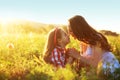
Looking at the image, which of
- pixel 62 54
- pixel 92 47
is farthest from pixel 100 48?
pixel 62 54

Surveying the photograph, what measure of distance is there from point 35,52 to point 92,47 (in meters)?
1.84

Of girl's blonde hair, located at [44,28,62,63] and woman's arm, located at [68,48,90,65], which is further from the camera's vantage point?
girl's blonde hair, located at [44,28,62,63]

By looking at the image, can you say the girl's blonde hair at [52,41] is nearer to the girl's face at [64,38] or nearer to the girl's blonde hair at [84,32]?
the girl's face at [64,38]

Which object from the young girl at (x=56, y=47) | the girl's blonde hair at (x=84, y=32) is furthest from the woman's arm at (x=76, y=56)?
the girl's blonde hair at (x=84, y=32)

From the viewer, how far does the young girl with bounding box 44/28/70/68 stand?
6.86 meters

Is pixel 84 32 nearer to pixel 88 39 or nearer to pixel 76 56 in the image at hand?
pixel 88 39

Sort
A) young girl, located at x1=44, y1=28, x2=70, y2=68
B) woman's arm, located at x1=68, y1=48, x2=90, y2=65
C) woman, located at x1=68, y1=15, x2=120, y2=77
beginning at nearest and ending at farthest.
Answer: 1. woman's arm, located at x1=68, y1=48, x2=90, y2=65
2. young girl, located at x1=44, y1=28, x2=70, y2=68
3. woman, located at x1=68, y1=15, x2=120, y2=77

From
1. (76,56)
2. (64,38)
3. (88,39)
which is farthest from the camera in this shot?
(88,39)

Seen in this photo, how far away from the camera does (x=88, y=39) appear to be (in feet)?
23.2

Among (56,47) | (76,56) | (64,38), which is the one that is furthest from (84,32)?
(76,56)

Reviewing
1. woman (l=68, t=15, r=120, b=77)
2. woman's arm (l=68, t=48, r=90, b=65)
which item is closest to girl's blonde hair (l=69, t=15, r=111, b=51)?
woman (l=68, t=15, r=120, b=77)

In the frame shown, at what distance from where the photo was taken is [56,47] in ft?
22.8

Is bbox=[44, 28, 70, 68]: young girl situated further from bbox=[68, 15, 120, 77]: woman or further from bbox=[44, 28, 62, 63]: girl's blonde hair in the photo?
bbox=[68, 15, 120, 77]: woman

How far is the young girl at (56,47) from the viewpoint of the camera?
6.86 m
